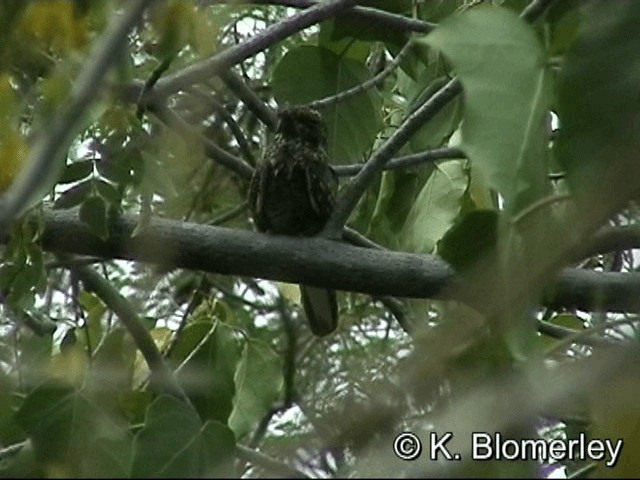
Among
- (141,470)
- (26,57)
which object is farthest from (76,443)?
(26,57)

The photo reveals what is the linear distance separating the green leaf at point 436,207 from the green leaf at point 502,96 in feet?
2.69

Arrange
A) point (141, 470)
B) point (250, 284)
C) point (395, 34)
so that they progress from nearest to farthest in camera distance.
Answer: point (141, 470), point (395, 34), point (250, 284)

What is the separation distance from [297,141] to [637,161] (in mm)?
1449

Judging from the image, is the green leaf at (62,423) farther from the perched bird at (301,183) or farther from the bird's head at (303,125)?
the bird's head at (303,125)

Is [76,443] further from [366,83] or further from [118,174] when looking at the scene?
[366,83]

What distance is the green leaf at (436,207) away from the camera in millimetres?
2090

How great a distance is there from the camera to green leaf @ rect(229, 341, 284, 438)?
1.96 meters

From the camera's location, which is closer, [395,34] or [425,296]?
[425,296]

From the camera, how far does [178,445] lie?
1.21 meters

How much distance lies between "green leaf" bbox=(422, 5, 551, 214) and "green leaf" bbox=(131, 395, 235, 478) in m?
0.34

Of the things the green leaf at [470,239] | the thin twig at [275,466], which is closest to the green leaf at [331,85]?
the green leaf at [470,239]

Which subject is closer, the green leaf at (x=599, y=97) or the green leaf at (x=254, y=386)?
the green leaf at (x=599, y=97)

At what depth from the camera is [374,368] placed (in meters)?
1.43

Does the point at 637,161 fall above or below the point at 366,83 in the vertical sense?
below
